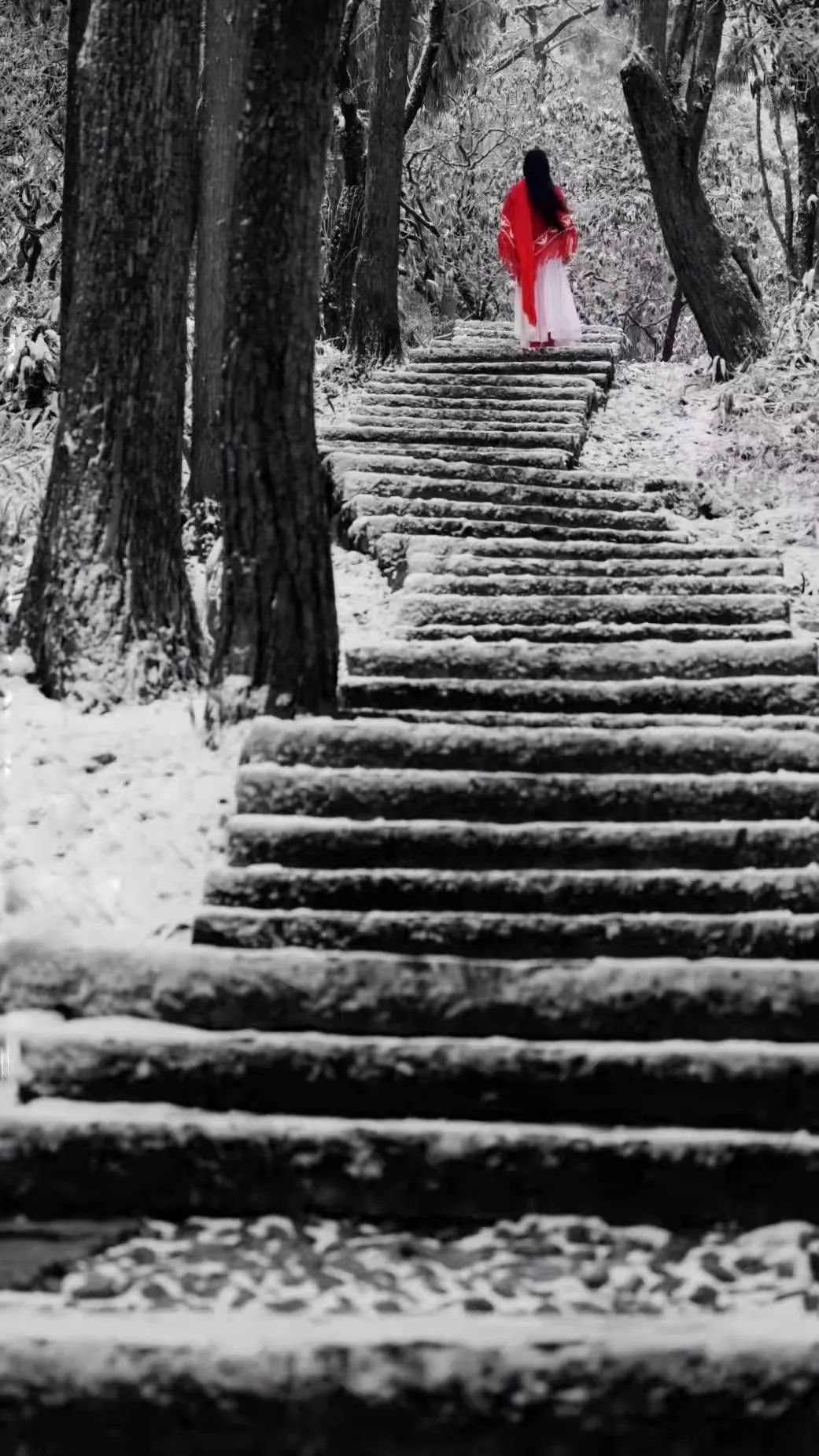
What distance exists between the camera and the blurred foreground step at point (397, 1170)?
4.03 metres

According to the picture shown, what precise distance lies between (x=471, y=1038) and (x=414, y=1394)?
1531 mm

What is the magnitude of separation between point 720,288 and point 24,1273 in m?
11.2

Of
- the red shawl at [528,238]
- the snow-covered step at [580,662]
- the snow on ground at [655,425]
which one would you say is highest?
the red shawl at [528,238]

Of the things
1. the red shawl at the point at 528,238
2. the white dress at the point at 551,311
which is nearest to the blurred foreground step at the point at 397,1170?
the red shawl at the point at 528,238

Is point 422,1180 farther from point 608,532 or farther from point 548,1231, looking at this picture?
point 608,532

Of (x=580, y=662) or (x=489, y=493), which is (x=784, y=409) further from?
(x=580, y=662)

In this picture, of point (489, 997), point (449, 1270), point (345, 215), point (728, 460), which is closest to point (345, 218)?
point (345, 215)

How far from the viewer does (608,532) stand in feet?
30.2

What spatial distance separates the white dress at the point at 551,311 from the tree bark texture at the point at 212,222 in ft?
12.7

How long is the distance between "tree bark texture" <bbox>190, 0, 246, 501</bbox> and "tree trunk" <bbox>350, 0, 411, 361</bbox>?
341 centimetres

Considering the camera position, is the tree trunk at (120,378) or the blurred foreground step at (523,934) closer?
the blurred foreground step at (523,934)

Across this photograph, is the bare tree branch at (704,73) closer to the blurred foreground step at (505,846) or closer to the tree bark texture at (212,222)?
the tree bark texture at (212,222)

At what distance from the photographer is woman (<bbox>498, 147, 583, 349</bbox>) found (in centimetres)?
1262

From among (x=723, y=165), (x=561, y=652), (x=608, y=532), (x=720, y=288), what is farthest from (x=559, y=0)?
(x=561, y=652)
